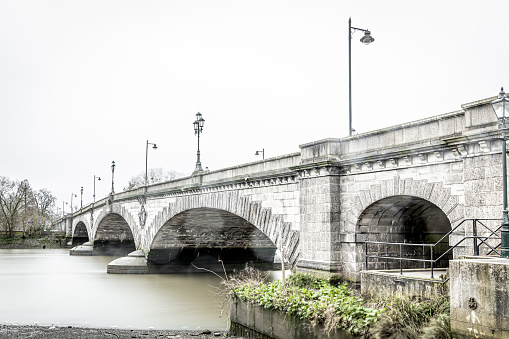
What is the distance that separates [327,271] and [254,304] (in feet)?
8.98

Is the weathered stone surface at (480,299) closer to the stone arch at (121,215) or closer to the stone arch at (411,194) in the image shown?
the stone arch at (411,194)

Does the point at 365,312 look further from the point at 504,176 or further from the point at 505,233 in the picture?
the point at 504,176

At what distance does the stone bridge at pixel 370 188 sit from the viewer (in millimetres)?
10836

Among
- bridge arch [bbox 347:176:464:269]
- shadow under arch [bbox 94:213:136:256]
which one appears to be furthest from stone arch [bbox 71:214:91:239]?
bridge arch [bbox 347:176:464:269]

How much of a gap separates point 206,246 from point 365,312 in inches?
975

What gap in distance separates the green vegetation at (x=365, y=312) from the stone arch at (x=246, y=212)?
14.9 ft

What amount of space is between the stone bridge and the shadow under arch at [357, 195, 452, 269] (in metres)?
0.03

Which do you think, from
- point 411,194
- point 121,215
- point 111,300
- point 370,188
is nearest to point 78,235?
point 121,215

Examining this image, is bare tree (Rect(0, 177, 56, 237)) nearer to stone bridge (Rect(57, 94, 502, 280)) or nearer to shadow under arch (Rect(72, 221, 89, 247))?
shadow under arch (Rect(72, 221, 89, 247))

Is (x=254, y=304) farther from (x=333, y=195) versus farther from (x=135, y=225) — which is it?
(x=135, y=225)

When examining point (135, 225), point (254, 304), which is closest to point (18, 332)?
point (254, 304)

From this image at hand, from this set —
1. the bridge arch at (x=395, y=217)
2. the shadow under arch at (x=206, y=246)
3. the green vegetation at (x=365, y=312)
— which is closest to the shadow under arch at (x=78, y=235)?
the shadow under arch at (x=206, y=246)

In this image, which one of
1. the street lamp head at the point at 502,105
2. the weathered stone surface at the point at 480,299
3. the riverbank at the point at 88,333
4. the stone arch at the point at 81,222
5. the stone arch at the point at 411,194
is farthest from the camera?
the stone arch at the point at 81,222

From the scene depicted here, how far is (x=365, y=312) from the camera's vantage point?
9.77 metres
